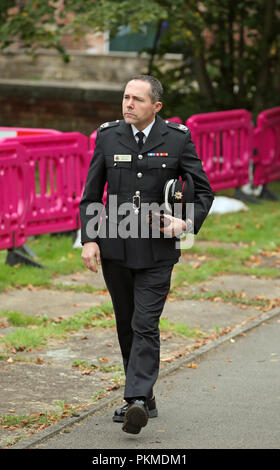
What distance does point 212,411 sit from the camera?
20.1 ft

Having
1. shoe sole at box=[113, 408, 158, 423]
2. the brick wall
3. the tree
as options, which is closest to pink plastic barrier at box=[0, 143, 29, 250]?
shoe sole at box=[113, 408, 158, 423]

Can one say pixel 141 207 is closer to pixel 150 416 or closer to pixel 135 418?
pixel 135 418

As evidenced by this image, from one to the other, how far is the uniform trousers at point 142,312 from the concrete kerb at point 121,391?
0.45 meters

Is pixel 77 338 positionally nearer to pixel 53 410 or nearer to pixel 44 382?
pixel 44 382

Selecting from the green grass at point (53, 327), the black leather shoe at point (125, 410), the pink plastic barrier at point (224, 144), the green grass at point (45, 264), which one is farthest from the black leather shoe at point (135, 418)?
the pink plastic barrier at point (224, 144)

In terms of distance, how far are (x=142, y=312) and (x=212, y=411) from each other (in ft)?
2.99

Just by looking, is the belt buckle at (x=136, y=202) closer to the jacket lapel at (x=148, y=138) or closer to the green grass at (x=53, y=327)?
the jacket lapel at (x=148, y=138)

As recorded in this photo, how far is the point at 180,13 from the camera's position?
619 inches

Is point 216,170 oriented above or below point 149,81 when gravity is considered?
below

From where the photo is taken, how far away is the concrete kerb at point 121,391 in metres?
5.51

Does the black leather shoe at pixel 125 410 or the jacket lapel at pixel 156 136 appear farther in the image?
the black leather shoe at pixel 125 410

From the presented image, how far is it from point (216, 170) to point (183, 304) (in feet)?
19.3

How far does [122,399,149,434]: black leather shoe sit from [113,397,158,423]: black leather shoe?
0.37m
